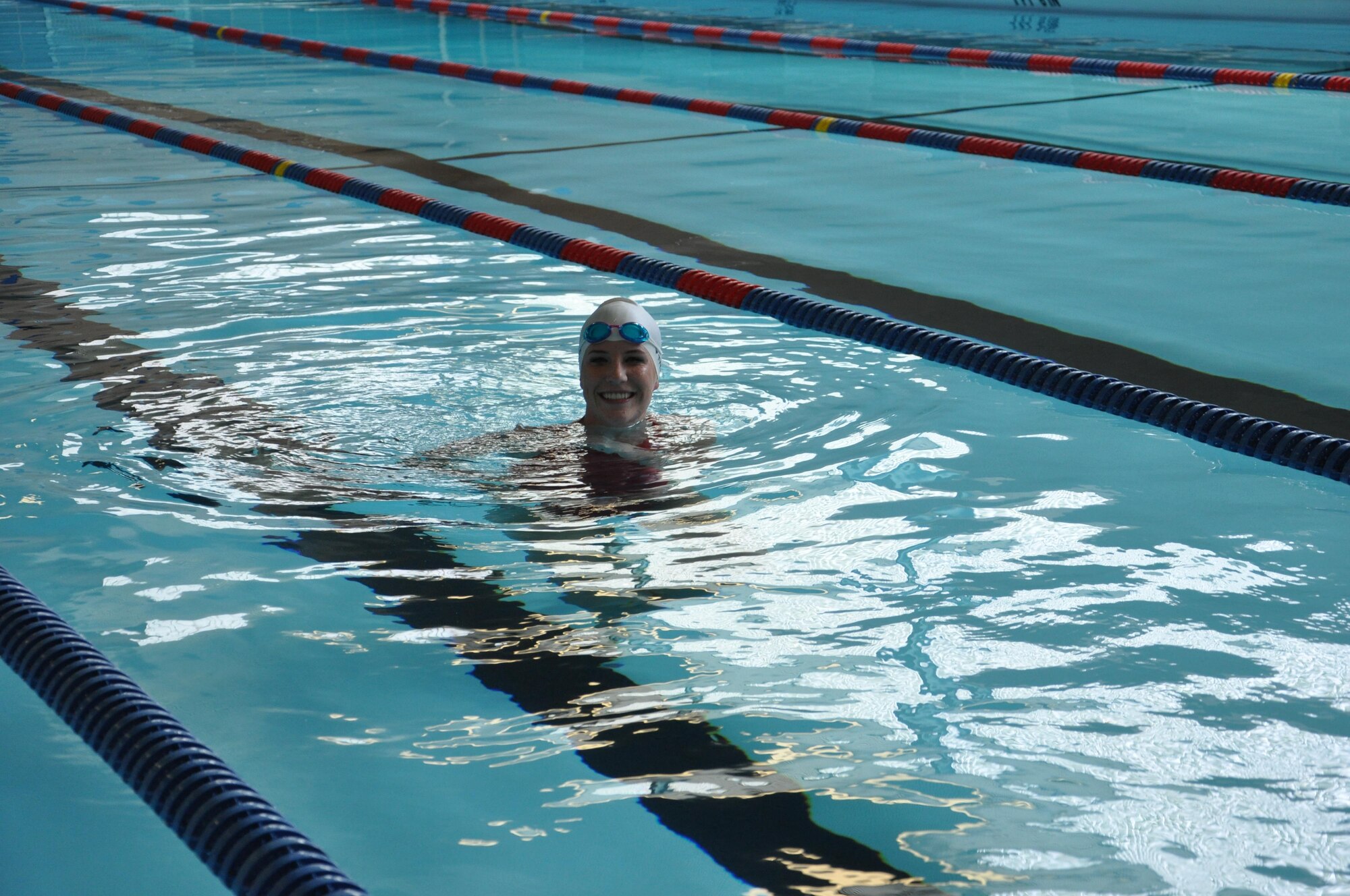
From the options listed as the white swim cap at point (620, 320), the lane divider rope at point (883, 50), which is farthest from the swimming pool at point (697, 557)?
the lane divider rope at point (883, 50)

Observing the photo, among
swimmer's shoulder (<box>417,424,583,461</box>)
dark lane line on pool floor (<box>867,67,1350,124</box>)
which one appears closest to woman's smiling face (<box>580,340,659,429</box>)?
swimmer's shoulder (<box>417,424,583,461</box>)

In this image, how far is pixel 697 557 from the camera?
119 inches

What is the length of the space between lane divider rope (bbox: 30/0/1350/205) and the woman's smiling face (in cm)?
413

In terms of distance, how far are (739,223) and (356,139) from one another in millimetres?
3315

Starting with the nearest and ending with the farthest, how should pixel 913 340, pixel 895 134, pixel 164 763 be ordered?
1. pixel 164 763
2. pixel 913 340
3. pixel 895 134

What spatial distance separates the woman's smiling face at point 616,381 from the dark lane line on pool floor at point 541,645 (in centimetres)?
37

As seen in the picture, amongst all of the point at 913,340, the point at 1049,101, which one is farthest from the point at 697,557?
the point at 1049,101

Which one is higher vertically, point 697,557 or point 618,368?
point 618,368

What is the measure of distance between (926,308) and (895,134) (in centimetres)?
361

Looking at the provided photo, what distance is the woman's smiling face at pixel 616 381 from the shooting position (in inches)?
143

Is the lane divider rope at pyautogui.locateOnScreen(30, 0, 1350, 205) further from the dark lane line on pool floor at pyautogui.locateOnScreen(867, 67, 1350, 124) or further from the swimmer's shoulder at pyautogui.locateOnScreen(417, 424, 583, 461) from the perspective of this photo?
the swimmer's shoulder at pyautogui.locateOnScreen(417, 424, 583, 461)

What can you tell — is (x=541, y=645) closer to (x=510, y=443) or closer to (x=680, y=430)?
(x=510, y=443)

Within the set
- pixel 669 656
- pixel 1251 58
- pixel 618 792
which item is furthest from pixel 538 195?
pixel 1251 58

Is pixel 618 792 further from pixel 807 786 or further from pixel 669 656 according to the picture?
pixel 669 656
